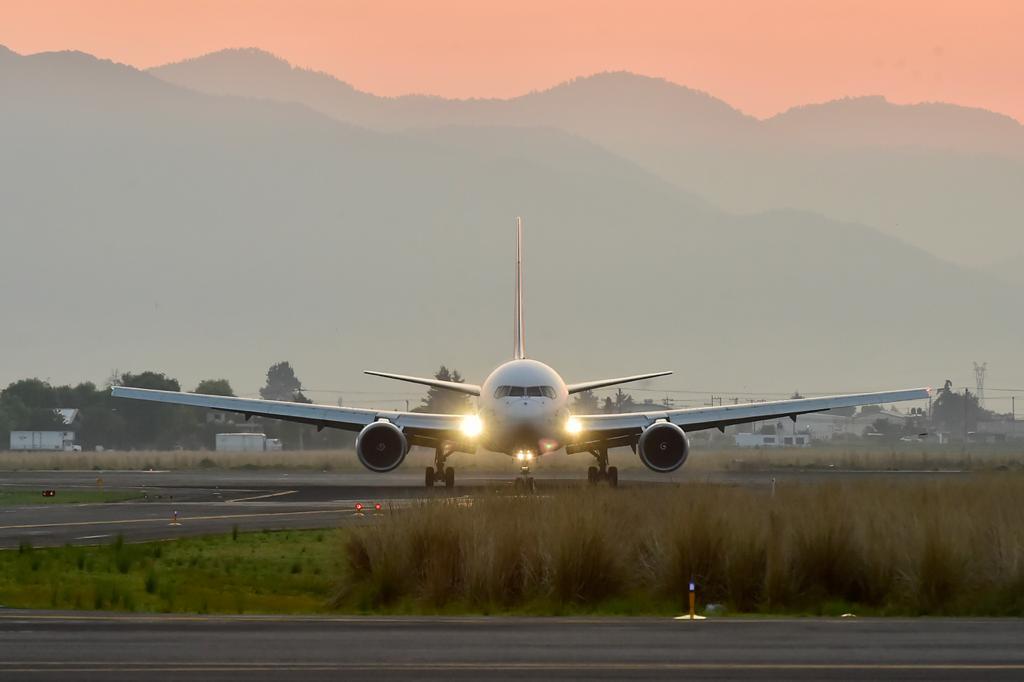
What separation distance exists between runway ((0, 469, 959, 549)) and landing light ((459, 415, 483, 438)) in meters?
2.18

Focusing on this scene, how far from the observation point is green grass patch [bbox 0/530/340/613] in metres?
24.3

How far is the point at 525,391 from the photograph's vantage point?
170 feet

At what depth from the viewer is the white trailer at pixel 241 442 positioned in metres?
156

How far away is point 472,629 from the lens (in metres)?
19.4

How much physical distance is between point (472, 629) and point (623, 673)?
4.13m

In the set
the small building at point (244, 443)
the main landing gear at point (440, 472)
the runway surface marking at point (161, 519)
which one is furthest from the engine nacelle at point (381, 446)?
the small building at point (244, 443)

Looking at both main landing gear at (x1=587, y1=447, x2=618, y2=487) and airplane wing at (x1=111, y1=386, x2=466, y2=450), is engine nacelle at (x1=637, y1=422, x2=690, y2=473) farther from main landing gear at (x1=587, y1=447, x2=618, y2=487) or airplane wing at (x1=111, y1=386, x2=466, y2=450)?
airplane wing at (x1=111, y1=386, x2=466, y2=450)

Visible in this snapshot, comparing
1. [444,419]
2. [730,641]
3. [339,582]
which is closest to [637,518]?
[339,582]

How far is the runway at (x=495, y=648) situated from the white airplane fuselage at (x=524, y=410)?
29955 millimetres

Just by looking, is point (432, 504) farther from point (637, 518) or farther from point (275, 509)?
point (275, 509)

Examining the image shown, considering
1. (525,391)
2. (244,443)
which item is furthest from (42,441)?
(525,391)

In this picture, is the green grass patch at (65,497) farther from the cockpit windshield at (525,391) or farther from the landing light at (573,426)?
the landing light at (573,426)

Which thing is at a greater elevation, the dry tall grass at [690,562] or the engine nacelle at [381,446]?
the engine nacelle at [381,446]

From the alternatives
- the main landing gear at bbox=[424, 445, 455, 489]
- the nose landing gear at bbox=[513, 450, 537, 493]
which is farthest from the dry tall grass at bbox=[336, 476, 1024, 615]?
the main landing gear at bbox=[424, 445, 455, 489]
